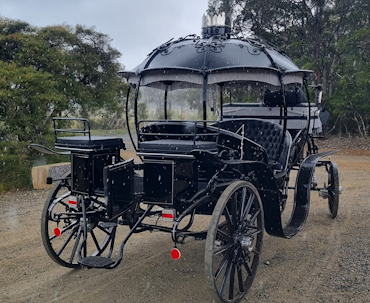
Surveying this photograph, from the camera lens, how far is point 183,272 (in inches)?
181

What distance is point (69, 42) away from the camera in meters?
11.8

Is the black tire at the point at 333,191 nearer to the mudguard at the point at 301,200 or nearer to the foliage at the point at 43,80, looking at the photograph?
the mudguard at the point at 301,200

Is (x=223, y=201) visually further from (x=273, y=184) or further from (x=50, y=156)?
(x=50, y=156)

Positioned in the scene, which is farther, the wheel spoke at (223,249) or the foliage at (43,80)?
the foliage at (43,80)

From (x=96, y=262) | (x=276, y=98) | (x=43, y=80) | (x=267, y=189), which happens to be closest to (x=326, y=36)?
(x=276, y=98)

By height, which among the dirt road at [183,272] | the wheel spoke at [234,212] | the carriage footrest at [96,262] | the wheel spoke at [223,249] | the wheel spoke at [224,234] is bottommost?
the dirt road at [183,272]

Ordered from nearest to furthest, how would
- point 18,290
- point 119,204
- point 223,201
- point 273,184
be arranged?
point 223,201
point 119,204
point 18,290
point 273,184

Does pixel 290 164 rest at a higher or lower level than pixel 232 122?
lower

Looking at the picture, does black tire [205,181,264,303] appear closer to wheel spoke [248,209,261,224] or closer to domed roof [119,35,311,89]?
wheel spoke [248,209,261,224]

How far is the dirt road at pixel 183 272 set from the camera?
4043 mm

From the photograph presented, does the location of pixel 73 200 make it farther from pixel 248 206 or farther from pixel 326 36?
pixel 326 36

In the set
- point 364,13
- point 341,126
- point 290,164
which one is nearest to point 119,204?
point 290,164

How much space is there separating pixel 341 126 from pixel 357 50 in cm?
370

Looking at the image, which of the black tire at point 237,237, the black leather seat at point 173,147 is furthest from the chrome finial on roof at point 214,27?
the black tire at point 237,237
